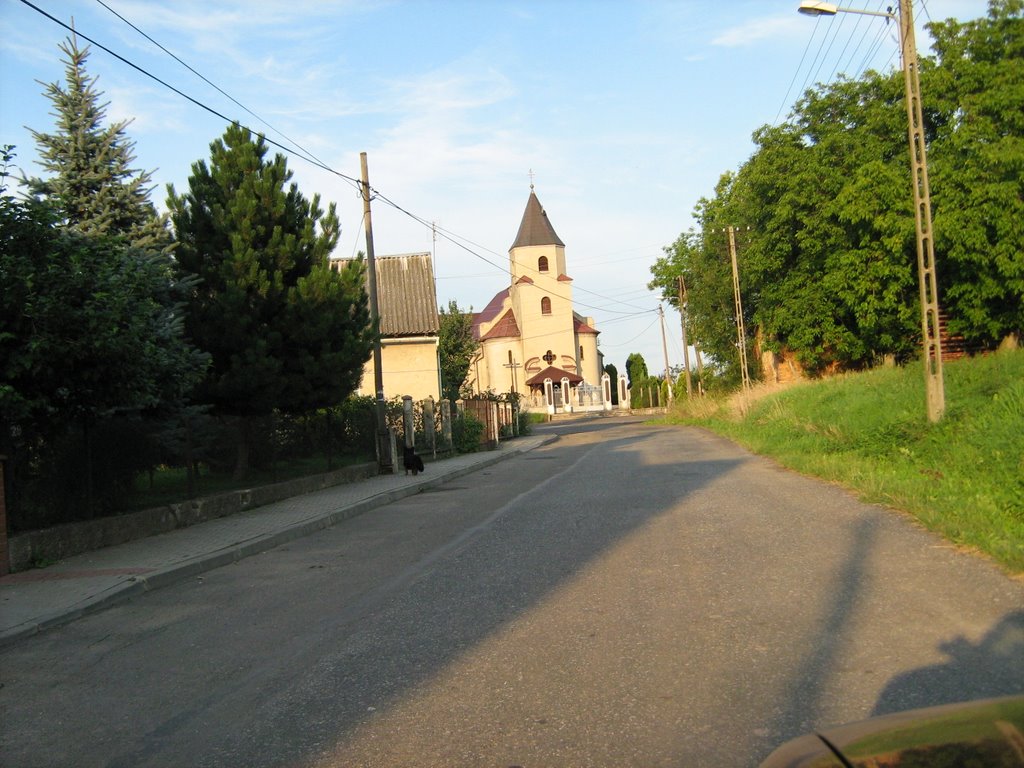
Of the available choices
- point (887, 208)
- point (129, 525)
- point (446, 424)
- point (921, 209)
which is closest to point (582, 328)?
point (887, 208)

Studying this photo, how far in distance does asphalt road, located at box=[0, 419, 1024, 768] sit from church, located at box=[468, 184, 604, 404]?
64032mm

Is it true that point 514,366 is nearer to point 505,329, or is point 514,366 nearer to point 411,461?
point 505,329

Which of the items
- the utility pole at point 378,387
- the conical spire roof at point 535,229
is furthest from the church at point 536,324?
the utility pole at point 378,387

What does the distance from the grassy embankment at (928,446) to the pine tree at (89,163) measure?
1206 cm

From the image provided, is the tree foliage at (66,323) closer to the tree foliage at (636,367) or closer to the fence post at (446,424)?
the fence post at (446,424)

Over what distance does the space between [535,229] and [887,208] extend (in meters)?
46.4

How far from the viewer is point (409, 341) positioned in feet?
113

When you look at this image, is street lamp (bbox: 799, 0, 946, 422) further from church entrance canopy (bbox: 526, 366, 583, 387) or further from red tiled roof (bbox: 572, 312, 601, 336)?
red tiled roof (bbox: 572, 312, 601, 336)

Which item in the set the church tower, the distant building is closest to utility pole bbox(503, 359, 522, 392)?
the church tower

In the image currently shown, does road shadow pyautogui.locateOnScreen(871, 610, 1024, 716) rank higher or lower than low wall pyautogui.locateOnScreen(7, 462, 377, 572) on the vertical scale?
lower

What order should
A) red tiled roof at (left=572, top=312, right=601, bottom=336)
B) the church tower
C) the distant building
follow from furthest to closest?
red tiled roof at (left=572, top=312, right=601, bottom=336)
the church tower
the distant building

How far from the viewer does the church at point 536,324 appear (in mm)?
74688

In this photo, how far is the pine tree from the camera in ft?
47.9

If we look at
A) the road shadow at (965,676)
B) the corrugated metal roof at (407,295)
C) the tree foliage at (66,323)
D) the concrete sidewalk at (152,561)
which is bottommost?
the road shadow at (965,676)
